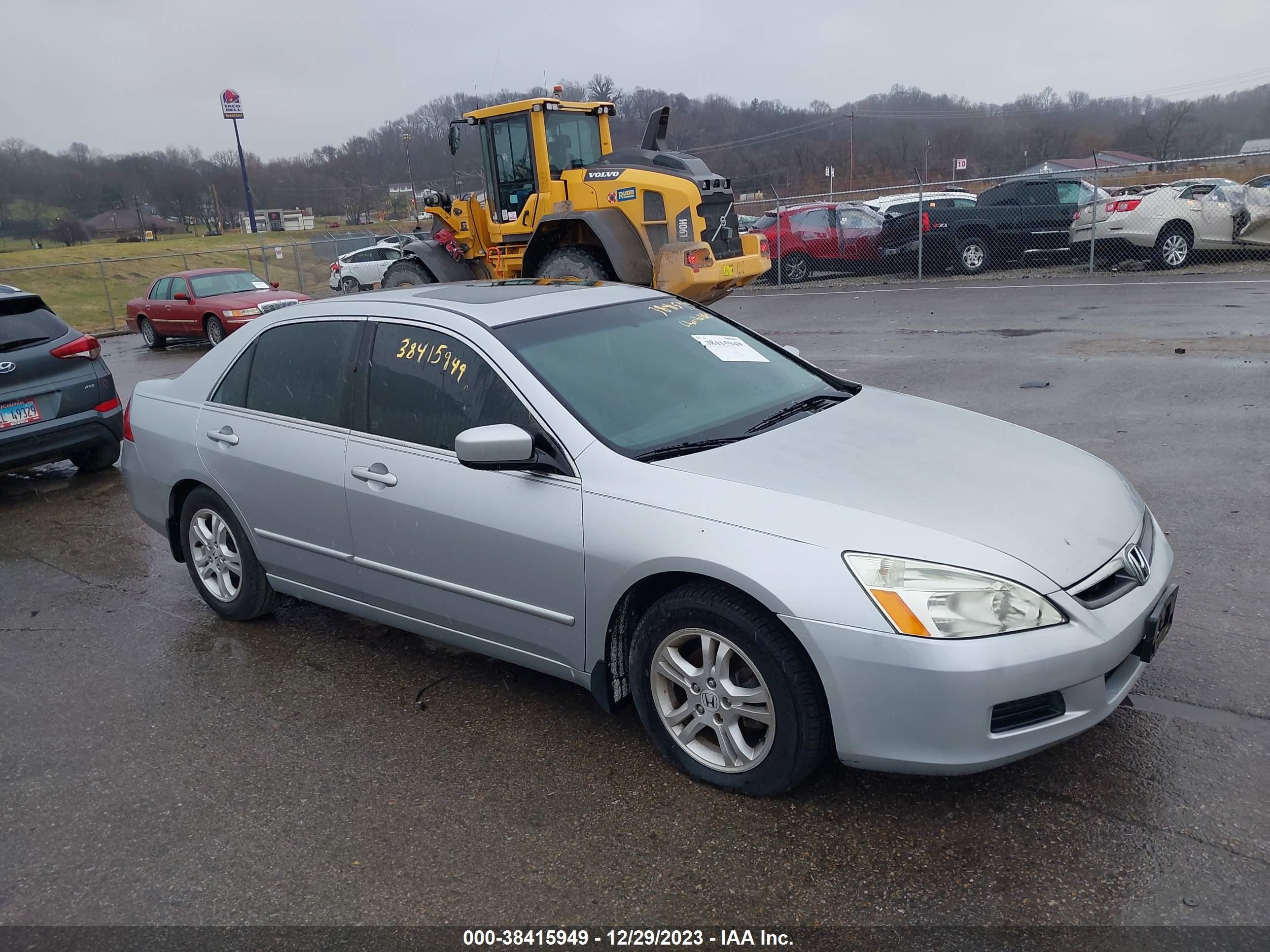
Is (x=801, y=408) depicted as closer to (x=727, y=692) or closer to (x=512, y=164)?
(x=727, y=692)

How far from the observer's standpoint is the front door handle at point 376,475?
3.95 metres

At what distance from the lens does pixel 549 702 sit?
13.1 ft

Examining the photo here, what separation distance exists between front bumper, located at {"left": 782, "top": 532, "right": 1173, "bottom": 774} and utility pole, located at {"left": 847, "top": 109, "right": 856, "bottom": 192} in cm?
6018

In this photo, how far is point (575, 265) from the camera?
13273mm

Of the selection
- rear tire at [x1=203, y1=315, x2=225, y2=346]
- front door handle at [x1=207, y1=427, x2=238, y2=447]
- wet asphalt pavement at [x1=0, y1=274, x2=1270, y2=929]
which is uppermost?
front door handle at [x1=207, y1=427, x2=238, y2=447]

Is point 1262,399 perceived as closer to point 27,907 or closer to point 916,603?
point 916,603

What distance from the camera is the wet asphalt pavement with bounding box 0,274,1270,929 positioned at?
278 cm

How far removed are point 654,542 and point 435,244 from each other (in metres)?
12.5

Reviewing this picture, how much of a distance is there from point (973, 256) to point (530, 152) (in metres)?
9.33

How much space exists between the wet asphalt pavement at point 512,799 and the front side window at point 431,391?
111 cm

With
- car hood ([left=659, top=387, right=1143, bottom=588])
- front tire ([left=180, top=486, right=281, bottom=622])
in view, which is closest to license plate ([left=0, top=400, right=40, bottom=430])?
front tire ([left=180, top=486, right=281, bottom=622])

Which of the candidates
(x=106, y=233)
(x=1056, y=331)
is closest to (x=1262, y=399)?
(x=1056, y=331)

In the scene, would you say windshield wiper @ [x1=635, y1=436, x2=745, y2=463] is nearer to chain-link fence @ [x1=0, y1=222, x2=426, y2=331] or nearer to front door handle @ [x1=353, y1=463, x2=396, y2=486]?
front door handle @ [x1=353, y1=463, x2=396, y2=486]

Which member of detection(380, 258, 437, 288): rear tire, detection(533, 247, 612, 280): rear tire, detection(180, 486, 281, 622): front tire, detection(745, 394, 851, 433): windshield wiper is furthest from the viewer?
detection(380, 258, 437, 288): rear tire
